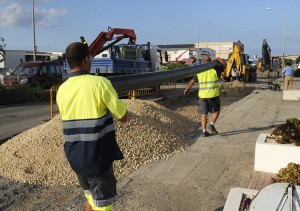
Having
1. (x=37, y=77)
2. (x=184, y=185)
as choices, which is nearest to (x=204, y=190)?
(x=184, y=185)

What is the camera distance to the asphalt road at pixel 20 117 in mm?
11150

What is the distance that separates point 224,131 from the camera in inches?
371

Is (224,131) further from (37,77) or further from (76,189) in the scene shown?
(37,77)

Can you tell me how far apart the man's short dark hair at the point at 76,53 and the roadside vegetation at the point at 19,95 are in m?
16.2

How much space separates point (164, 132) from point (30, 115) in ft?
26.0

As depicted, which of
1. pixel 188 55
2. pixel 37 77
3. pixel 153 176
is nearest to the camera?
pixel 153 176

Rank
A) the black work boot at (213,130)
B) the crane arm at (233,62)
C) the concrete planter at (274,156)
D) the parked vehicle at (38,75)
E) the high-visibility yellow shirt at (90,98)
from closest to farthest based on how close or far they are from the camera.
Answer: the high-visibility yellow shirt at (90,98), the concrete planter at (274,156), the black work boot at (213,130), the parked vehicle at (38,75), the crane arm at (233,62)

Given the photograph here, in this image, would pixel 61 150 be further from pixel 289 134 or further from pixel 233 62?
pixel 233 62

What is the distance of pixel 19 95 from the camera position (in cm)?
1888

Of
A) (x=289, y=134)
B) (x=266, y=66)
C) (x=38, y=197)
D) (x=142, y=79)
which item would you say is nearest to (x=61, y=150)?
(x=38, y=197)

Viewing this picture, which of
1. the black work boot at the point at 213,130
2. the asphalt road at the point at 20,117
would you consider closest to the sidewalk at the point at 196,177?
the black work boot at the point at 213,130

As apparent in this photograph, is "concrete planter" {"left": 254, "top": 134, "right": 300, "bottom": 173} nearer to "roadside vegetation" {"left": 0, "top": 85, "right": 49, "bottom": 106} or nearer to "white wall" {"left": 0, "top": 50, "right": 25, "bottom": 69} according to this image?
"roadside vegetation" {"left": 0, "top": 85, "right": 49, "bottom": 106}

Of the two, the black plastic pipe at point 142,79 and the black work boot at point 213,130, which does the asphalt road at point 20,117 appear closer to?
the black work boot at point 213,130

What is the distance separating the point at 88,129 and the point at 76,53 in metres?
0.63
